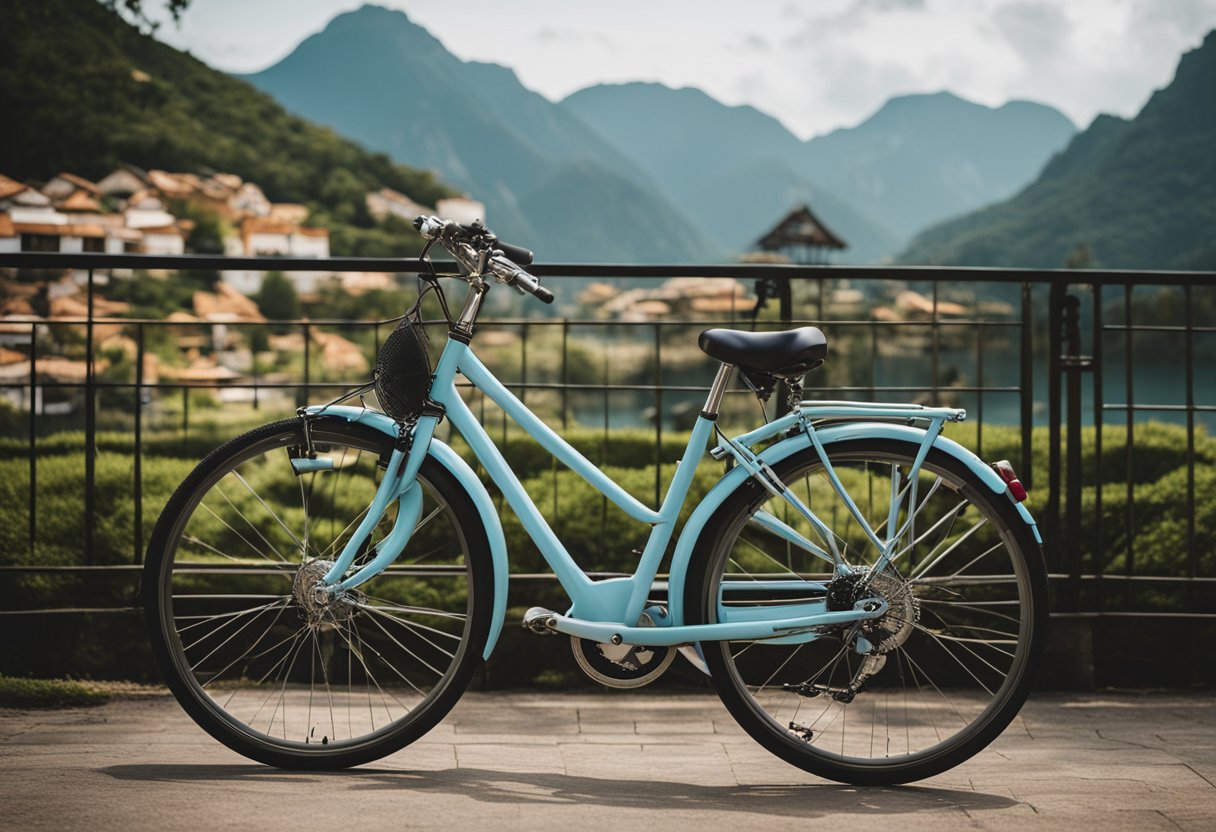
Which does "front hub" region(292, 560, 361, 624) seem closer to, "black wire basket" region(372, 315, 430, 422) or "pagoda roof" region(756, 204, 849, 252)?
"black wire basket" region(372, 315, 430, 422)

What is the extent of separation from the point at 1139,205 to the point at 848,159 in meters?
116

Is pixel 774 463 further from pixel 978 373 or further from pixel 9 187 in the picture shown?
pixel 9 187

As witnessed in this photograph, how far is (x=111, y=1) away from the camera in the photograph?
51.0 m

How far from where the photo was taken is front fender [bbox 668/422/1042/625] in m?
2.23

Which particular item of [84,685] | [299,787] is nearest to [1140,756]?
[299,787]

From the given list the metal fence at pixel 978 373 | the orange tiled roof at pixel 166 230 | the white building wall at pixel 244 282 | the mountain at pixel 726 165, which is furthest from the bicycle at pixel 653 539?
the mountain at pixel 726 165

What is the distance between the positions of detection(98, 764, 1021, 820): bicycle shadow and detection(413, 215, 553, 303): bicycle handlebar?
93 cm

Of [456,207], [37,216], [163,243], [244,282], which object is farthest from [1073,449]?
[456,207]

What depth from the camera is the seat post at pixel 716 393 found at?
225 centimetres

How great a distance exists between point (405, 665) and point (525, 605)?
0.41m

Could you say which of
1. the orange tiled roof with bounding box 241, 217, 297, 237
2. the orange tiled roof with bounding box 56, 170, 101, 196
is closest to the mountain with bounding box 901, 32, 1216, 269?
the orange tiled roof with bounding box 241, 217, 297, 237

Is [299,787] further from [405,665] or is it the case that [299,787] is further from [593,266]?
[593,266]

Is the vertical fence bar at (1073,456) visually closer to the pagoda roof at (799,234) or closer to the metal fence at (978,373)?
the metal fence at (978,373)

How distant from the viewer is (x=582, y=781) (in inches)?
90.5
